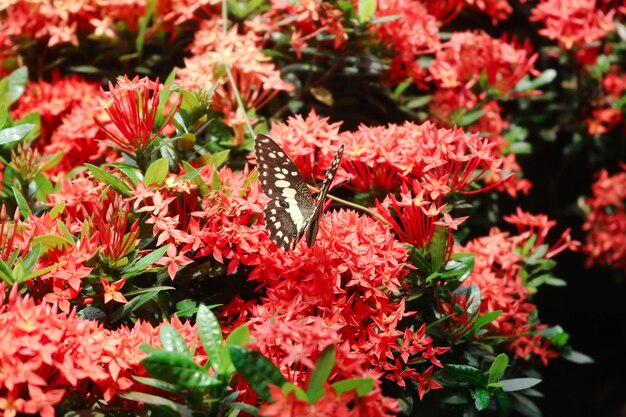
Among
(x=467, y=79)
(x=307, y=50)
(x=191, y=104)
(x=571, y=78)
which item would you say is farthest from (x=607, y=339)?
(x=191, y=104)

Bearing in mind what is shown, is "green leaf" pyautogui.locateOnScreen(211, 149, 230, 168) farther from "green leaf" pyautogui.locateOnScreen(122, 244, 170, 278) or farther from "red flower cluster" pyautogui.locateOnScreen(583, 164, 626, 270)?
"red flower cluster" pyautogui.locateOnScreen(583, 164, 626, 270)

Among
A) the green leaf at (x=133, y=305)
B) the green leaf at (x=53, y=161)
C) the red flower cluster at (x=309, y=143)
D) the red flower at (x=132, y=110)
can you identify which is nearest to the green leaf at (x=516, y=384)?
the red flower cluster at (x=309, y=143)

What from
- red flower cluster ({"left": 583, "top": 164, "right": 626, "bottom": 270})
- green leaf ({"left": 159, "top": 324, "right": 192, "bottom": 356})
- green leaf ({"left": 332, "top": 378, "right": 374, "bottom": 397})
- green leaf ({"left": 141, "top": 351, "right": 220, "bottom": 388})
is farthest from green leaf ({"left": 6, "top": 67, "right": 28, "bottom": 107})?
red flower cluster ({"left": 583, "top": 164, "right": 626, "bottom": 270})

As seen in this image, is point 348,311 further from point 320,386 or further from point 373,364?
point 320,386

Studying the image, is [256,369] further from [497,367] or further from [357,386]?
[497,367]

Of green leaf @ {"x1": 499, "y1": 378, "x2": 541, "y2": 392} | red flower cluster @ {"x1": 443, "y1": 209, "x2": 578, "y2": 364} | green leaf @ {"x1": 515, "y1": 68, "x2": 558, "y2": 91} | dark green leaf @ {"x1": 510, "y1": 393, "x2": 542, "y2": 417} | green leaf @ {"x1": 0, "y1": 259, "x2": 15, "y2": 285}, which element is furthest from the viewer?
green leaf @ {"x1": 515, "y1": 68, "x2": 558, "y2": 91}

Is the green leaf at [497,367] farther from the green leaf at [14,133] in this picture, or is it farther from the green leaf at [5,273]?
the green leaf at [14,133]

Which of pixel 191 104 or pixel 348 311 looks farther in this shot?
pixel 191 104
